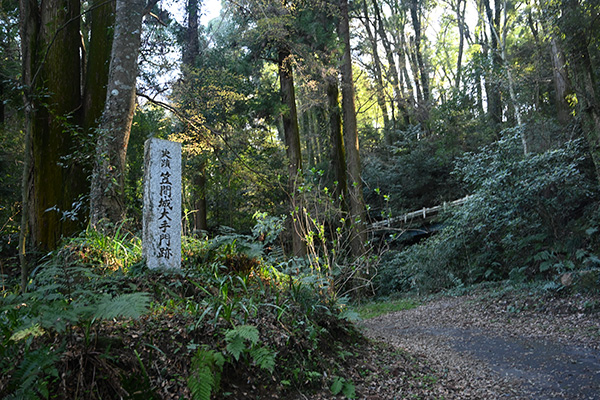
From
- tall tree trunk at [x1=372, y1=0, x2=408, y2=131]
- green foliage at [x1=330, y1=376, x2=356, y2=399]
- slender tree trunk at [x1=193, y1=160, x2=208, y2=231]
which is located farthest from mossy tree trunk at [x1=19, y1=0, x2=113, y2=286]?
tall tree trunk at [x1=372, y1=0, x2=408, y2=131]

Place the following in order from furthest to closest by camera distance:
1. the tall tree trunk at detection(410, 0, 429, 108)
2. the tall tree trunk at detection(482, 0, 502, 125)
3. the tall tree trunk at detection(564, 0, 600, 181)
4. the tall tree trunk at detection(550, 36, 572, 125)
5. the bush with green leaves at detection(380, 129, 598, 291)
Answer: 1. the tall tree trunk at detection(410, 0, 429, 108)
2. the tall tree trunk at detection(482, 0, 502, 125)
3. the tall tree trunk at detection(550, 36, 572, 125)
4. the bush with green leaves at detection(380, 129, 598, 291)
5. the tall tree trunk at detection(564, 0, 600, 181)

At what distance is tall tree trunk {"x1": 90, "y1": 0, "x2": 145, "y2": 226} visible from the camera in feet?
18.9

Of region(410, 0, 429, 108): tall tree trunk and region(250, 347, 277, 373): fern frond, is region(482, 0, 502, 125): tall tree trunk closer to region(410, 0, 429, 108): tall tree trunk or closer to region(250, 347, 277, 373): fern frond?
region(410, 0, 429, 108): tall tree trunk

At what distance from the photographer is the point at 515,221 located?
1009cm

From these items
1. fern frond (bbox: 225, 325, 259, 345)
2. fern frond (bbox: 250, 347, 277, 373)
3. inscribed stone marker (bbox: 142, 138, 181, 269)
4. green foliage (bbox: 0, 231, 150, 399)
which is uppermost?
inscribed stone marker (bbox: 142, 138, 181, 269)

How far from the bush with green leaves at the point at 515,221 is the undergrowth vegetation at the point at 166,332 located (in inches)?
271

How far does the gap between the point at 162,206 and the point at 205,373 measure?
8.89 feet

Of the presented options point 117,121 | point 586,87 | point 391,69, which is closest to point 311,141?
point 391,69

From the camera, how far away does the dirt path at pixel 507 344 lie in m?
4.20

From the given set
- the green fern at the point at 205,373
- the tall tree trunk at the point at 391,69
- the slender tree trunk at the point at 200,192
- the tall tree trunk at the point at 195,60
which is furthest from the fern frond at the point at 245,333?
the tall tree trunk at the point at 391,69

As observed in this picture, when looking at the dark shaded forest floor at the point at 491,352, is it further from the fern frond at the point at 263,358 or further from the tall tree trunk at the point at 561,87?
the tall tree trunk at the point at 561,87

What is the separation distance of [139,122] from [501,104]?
52.9 ft

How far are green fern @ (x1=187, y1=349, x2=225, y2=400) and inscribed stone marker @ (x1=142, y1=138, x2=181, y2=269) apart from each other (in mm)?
1997

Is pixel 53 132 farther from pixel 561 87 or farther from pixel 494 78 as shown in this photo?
pixel 494 78
